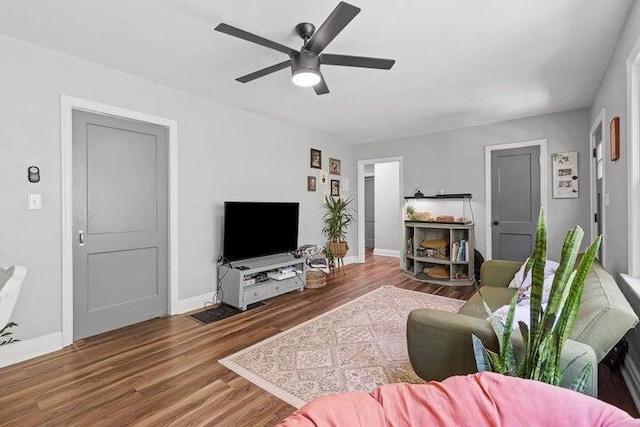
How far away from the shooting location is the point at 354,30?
87.3 inches

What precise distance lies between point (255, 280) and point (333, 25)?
2.88 metres

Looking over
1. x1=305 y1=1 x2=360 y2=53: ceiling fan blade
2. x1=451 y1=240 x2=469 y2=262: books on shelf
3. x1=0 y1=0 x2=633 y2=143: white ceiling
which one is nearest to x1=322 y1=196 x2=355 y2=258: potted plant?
x1=451 y1=240 x2=469 y2=262: books on shelf

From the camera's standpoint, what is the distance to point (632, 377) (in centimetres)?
→ 190

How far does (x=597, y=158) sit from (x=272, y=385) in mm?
4247

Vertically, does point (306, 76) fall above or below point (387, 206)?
above

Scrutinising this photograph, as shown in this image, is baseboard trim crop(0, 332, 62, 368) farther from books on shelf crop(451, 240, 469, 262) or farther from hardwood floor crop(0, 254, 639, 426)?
books on shelf crop(451, 240, 469, 262)

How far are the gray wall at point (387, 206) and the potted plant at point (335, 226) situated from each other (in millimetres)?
2104

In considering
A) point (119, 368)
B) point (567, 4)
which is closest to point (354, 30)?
point (567, 4)

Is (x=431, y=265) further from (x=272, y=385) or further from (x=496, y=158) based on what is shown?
(x=272, y=385)

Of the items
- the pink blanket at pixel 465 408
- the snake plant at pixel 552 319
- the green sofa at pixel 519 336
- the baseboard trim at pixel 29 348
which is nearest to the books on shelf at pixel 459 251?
the green sofa at pixel 519 336

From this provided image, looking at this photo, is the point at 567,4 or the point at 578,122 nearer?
the point at 567,4

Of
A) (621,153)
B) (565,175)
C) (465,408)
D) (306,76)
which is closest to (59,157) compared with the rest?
(306,76)

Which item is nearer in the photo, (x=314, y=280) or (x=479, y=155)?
(x=314, y=280)

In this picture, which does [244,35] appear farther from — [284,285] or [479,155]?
[479,155]
